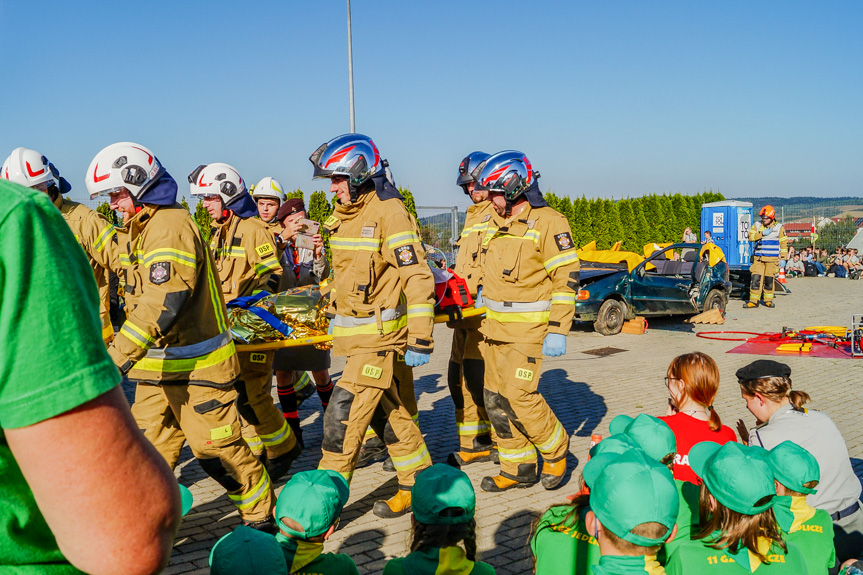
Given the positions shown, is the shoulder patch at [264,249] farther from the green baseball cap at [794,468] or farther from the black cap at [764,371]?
the green baseball cap at [794,468]

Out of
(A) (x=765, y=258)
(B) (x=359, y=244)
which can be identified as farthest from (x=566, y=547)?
(A) (x=765, y=258)

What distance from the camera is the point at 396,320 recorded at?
5.10 m

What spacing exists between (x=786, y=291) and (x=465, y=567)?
23.3 m

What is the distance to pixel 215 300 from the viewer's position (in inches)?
183

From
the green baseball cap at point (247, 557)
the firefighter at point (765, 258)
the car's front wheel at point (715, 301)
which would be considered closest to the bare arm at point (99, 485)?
the green baseball cap at point (247, 557)

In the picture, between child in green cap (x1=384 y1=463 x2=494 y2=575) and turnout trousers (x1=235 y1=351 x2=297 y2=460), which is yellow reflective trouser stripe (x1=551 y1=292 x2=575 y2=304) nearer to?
turnout trousers (x1=235 y1=351 x2=297 y2=460)

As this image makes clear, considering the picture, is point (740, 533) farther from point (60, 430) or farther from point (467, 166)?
point (467, 166)

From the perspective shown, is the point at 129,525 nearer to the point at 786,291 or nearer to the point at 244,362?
the point at 244,362

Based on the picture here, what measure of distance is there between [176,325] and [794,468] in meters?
3.48

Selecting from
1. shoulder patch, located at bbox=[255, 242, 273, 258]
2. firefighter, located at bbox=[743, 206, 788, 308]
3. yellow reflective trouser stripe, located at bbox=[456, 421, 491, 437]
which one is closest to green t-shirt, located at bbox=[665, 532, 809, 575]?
yellow reflective trouser stripe, located at bbox=[456, 421, 491, 437]

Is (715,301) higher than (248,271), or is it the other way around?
(248,271)

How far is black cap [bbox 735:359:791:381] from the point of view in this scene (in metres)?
4.06

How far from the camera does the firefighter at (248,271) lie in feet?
19.5

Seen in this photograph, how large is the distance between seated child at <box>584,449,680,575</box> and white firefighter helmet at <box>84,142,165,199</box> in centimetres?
332
